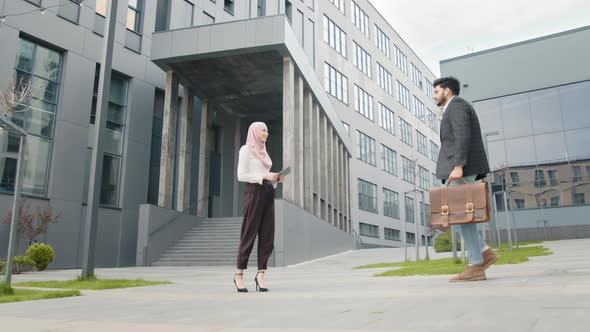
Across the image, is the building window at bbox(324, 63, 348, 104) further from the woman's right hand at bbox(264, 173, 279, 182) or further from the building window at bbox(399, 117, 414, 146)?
the woman's right hand at bbox(264, 173, 279, 182)

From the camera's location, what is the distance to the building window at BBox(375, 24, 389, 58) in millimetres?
50531

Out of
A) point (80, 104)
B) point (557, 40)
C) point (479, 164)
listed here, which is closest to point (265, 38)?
point (80, 104)

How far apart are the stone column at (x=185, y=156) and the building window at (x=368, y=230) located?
2414 cm

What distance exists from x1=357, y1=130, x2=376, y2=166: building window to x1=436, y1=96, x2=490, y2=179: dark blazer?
38.2 meters

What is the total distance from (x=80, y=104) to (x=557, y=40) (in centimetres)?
2912

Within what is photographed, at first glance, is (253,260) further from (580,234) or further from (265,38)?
(580,234)

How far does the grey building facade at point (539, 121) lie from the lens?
28953 millimetres

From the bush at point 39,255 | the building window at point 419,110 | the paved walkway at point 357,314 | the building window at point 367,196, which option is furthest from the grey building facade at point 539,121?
the paved walkway at point 357,314

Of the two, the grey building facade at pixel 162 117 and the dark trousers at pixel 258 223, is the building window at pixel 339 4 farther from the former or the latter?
the dark trousers at pixel 258 223

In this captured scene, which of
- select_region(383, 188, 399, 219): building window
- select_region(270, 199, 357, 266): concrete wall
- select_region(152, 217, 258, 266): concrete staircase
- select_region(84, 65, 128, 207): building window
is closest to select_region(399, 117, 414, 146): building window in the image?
select_region(383, 188, 399, 219): building window

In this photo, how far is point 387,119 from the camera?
49938mm

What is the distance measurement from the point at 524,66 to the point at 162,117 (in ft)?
80.3

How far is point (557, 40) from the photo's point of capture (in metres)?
30.0

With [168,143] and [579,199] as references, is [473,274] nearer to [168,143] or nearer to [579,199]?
[168,143]
